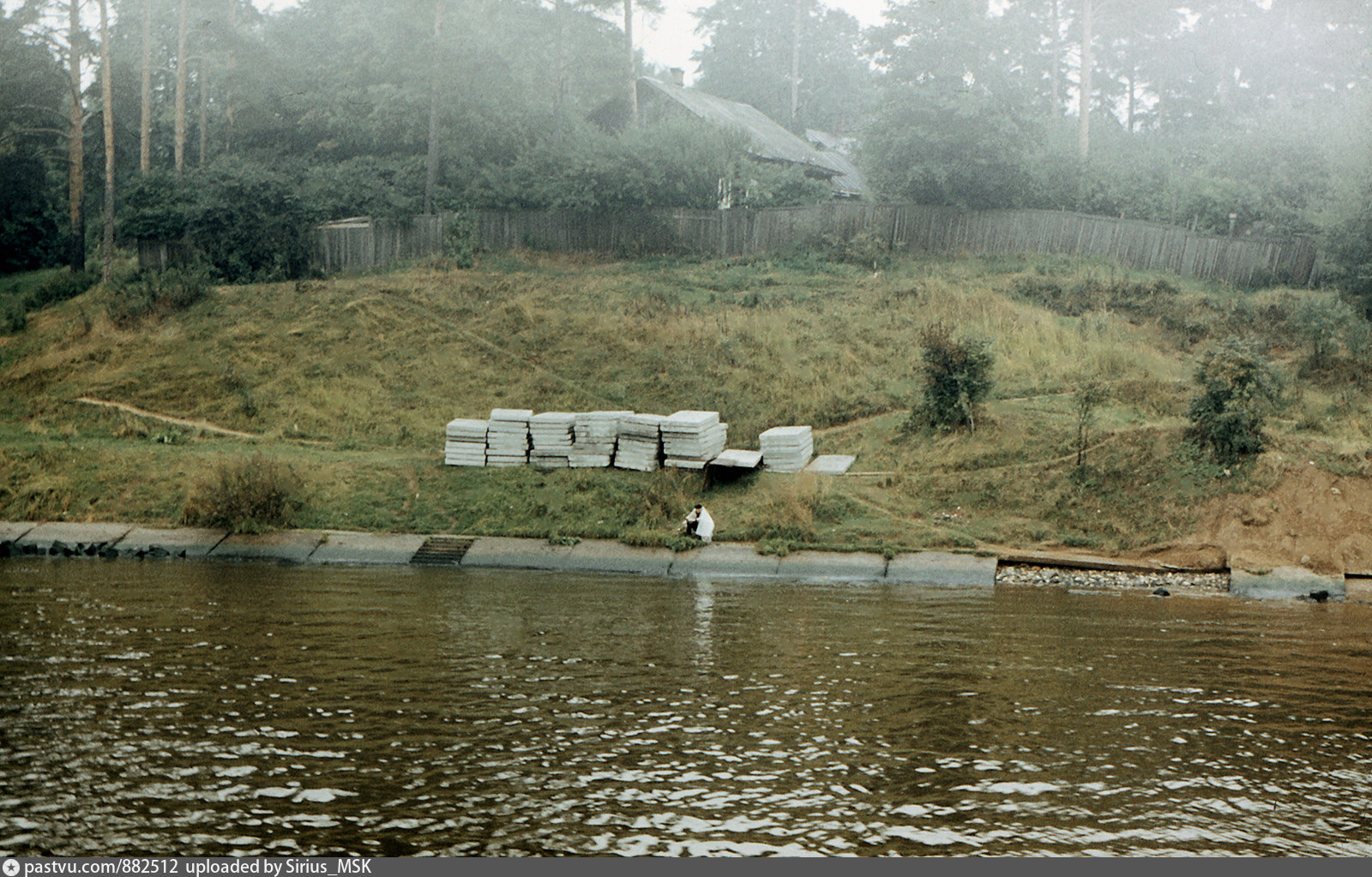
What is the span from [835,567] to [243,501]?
957 cm

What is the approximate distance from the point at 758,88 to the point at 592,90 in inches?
627

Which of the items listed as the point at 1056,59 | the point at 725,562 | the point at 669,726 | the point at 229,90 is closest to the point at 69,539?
the point at 725,562

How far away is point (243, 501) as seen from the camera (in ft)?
62.4

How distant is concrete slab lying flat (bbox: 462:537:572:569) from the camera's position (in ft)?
60.0

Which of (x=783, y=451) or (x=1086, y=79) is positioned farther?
(x=1086, y=79)

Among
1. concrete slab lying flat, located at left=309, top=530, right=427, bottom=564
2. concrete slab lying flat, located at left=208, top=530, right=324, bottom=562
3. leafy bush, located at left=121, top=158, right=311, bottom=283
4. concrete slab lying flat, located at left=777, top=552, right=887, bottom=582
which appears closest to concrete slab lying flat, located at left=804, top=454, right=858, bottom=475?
concrete slab lying flat, located at left=777, top=552, right=887, bottom=582

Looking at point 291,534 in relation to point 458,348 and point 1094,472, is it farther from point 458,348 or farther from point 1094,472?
point 1094,472

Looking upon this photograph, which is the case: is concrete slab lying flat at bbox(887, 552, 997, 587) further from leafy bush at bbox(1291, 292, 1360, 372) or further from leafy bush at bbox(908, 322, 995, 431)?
leafy bush at bbox(1291, 292, 1360, 372)

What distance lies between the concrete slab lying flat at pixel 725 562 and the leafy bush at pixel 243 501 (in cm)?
657

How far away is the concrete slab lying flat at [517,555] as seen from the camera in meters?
18.3

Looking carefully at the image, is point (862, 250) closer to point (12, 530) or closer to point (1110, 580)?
point (1110, 580)

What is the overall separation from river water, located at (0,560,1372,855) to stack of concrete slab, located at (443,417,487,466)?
20.1ft

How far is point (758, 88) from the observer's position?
6875cm

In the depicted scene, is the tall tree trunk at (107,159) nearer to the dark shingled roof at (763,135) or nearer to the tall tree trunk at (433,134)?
the tall tree trunk at (433,134)
